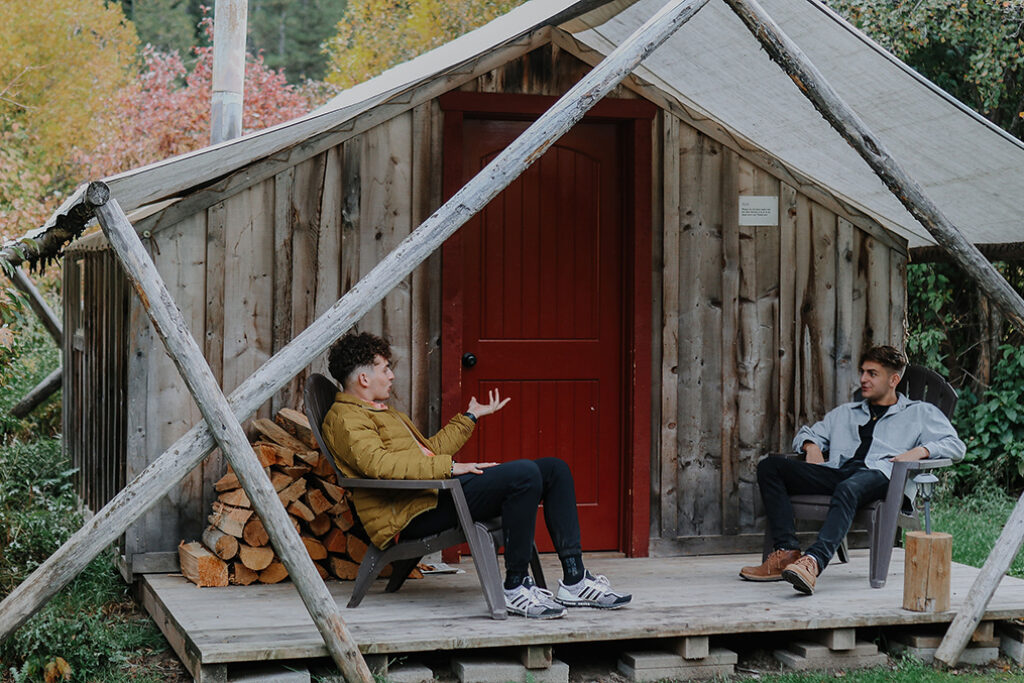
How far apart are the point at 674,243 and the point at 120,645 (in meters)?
3.28

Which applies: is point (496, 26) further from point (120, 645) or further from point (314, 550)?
point (120, 645)

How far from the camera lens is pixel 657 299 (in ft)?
19.7

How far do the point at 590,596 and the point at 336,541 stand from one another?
1279mm

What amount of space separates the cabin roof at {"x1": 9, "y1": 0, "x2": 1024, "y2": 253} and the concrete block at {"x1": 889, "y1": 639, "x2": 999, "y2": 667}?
204cm

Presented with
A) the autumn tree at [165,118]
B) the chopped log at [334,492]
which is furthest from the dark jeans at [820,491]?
the autumn tree at [165,118]

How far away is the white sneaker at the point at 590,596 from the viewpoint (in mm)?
4570

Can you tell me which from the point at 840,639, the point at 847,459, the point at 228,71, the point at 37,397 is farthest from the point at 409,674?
the point at 228,71

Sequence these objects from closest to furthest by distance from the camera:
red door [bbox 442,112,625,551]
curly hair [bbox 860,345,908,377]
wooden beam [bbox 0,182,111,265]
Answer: wooden beam [bbox 0,182,111,265]
curly hair [bbox 860,345,908,377]
red door [bbox 442,112,625,551]

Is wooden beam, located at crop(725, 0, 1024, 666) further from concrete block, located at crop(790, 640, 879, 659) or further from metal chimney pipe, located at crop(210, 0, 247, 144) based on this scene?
metal chimney pipe, located at crop(210, 0, 247, 144)

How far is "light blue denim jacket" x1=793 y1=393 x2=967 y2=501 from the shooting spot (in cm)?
534

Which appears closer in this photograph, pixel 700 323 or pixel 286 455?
pixel 286 455

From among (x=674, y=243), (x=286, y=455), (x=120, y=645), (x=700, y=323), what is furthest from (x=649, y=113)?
(x=120, y=645)

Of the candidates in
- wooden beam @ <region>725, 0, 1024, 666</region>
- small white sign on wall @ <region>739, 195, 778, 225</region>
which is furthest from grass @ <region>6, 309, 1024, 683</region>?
small white sign on wall @ <region>739, 195, 778, 225</region>

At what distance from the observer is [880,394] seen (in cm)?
558
